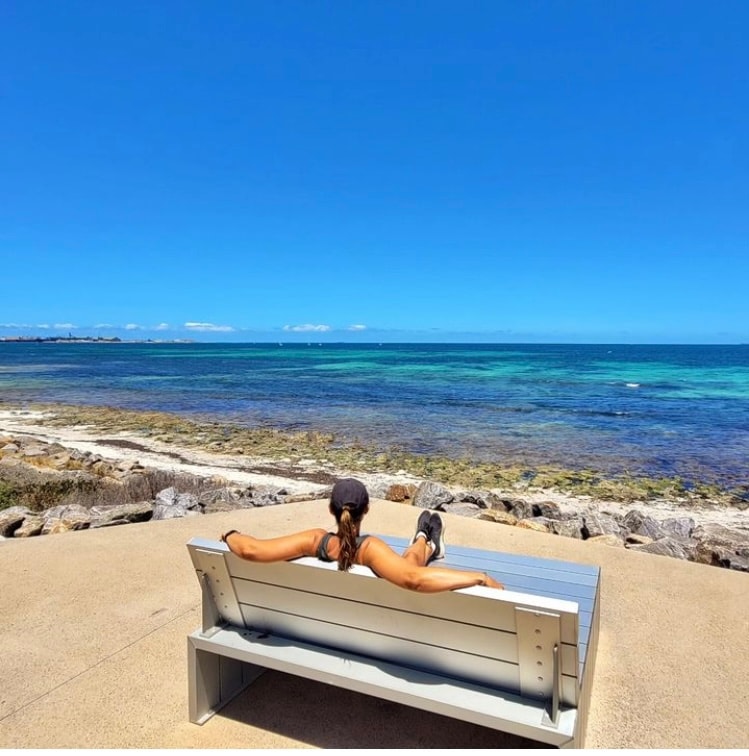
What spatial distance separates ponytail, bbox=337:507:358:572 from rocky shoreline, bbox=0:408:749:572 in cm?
427

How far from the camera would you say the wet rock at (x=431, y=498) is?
23.2 feet

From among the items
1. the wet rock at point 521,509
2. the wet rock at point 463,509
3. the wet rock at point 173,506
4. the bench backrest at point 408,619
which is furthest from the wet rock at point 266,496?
the bench backrest at point 408,619

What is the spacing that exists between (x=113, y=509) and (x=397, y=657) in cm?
499

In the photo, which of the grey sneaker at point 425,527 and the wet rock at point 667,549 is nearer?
the grey sneaker at point 425,527

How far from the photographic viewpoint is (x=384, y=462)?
39.3 ft

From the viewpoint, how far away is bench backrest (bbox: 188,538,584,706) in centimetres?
191

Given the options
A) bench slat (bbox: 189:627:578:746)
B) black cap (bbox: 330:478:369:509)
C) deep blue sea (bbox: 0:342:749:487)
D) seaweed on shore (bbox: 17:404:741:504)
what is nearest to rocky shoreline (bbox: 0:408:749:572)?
seaweed on shore (bbox: 17:404:741:504)

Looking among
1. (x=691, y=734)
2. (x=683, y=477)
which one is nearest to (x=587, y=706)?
(x=691, y=734)

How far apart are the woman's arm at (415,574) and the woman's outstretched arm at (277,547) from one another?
29 centimetres

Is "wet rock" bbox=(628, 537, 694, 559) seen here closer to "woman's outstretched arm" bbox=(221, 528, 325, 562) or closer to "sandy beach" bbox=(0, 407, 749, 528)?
"sandy beach" bbox=(0, 407, 749, 528)

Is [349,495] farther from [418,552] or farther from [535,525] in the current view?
[535,525]

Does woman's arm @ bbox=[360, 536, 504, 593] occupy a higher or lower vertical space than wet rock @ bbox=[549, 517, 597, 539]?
higher

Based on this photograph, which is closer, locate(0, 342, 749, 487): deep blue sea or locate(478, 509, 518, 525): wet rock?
locate(478, 509, 518, 525): wet rock

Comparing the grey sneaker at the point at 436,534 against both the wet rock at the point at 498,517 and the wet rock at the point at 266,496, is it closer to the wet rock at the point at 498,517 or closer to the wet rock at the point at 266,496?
the wet rock at the point at 498,517
